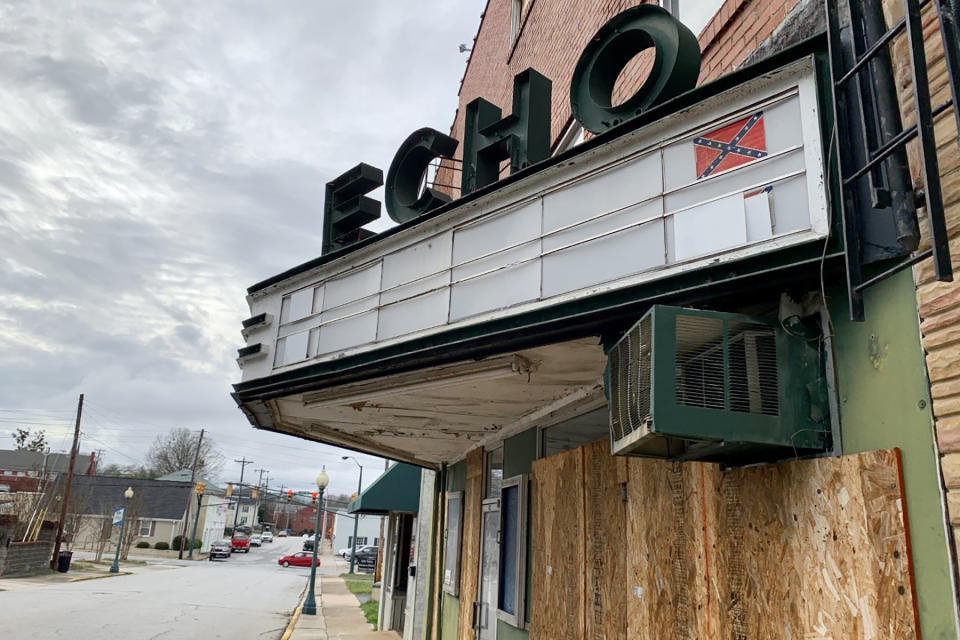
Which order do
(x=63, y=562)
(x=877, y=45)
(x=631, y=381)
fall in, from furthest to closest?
(x=63, y=562)
(x=631, y=381)
(x=877, y=45)

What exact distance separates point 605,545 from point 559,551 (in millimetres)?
964

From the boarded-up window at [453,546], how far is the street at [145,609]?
6.35m

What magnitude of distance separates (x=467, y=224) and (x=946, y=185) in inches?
161

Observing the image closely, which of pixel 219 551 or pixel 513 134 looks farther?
pixel 219 551

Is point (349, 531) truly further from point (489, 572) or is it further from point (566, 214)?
point (566, 214)

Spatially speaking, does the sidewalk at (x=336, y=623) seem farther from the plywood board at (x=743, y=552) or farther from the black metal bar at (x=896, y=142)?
the black metal bar at (x=896, y=142)

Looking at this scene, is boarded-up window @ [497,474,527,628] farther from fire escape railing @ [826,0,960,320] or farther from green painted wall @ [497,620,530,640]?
fire escape railing @ [826,0,960,320]

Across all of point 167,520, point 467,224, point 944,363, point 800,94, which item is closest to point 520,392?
point 467,224

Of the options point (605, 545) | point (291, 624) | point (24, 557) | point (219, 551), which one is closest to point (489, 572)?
point (605, 545)

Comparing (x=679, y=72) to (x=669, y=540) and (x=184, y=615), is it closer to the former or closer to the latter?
(x=669, y=540)

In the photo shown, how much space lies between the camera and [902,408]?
3.62 metres

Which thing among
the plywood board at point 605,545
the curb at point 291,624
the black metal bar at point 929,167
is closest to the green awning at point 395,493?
the curb at point 291,624

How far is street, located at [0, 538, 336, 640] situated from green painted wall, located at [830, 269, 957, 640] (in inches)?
605

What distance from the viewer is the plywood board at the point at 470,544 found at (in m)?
10.3
